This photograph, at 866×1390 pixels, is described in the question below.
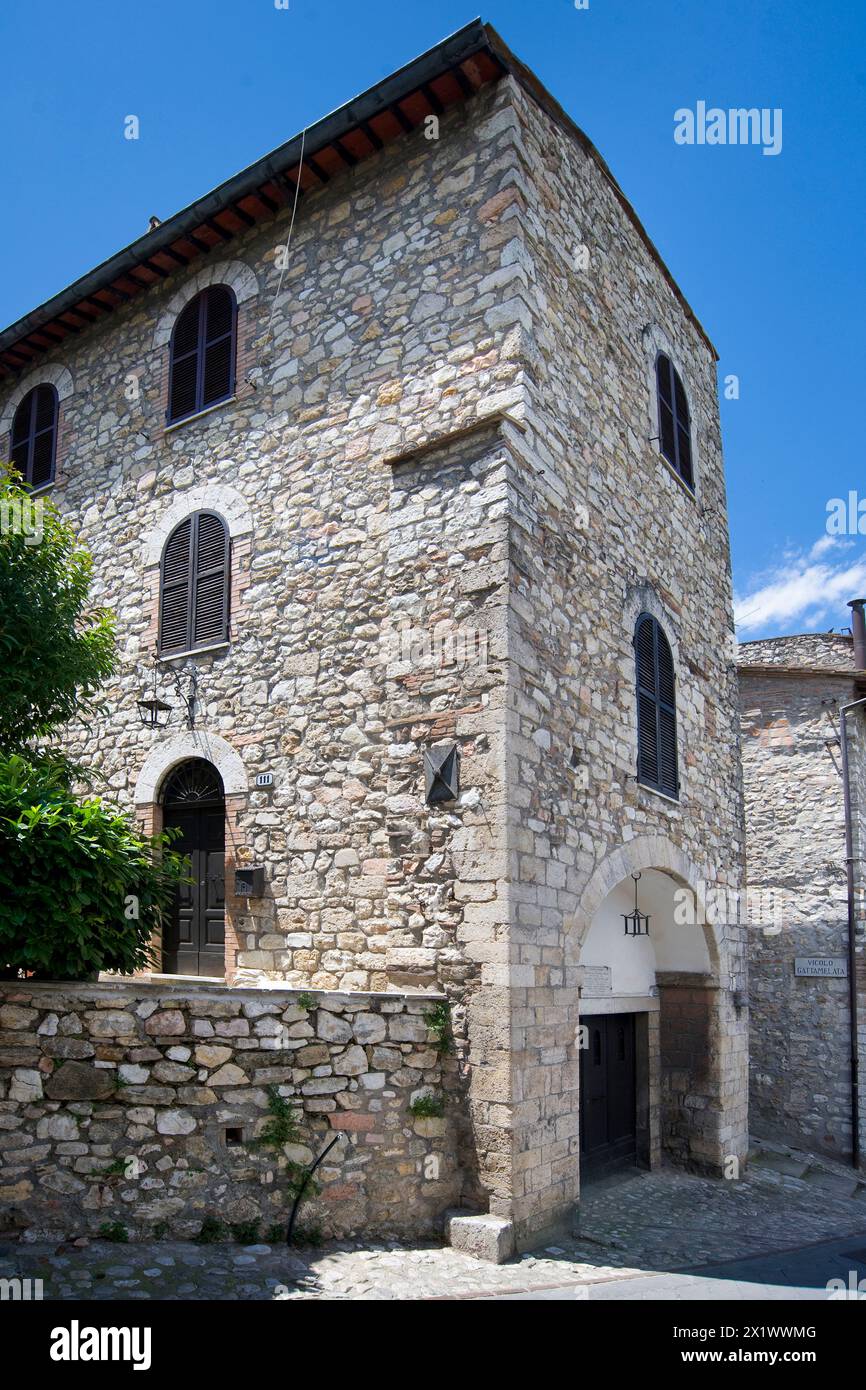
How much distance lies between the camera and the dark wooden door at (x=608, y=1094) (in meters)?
8.94

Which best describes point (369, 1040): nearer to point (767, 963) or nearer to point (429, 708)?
point (429, 708)

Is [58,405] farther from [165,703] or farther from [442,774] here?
[442,774]

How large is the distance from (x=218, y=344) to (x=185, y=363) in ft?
1.55

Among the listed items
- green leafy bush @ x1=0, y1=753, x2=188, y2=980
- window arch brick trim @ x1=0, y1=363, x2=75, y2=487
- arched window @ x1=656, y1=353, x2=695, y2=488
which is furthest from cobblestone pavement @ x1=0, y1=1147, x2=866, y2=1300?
window arch brick trim @ x1=0, y1=363, x2=75, y2=487

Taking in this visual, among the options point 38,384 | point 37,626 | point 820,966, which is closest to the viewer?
point 37,626

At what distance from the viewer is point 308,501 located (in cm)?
833

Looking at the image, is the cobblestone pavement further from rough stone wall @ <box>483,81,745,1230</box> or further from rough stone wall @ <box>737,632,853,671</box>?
rough stone wall @ <box>737,632,853,671</box>

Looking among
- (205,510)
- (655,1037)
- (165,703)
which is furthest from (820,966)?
(205,510)

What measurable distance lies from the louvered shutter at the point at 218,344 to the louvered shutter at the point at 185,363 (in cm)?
12

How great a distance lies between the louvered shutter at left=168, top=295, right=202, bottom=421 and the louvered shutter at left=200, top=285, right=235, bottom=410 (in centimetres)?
12

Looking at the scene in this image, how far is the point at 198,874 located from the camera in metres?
8.45

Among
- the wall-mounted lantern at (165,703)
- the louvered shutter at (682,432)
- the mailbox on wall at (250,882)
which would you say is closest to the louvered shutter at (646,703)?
the louvered shutter at (682,432)
